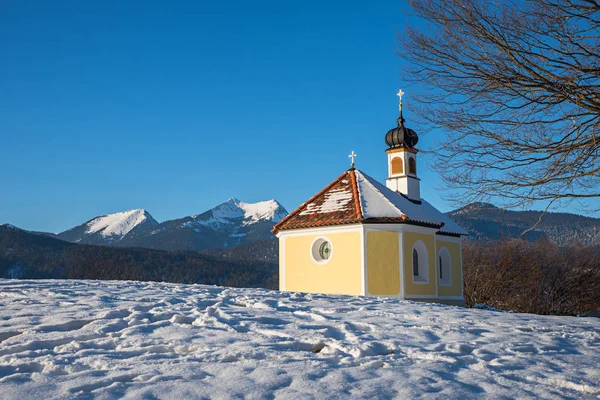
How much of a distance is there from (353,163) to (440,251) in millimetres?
4774

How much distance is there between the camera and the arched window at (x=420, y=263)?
19.0 metres

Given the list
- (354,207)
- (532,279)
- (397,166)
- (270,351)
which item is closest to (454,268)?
(397,166)

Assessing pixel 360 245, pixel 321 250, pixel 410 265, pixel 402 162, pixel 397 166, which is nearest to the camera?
pixel 360 245

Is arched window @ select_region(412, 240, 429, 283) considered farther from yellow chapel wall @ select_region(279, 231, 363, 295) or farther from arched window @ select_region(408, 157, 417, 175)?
arched window @ select_region(408, 157, 417, 175)

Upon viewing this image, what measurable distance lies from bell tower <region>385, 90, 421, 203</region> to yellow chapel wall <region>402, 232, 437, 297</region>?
14.2ft

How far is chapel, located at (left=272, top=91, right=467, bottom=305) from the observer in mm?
17672

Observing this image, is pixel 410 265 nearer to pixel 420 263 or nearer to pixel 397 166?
pixel 420 263

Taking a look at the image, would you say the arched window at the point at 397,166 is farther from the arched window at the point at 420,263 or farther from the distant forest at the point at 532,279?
the distant forest at the point at 532,279

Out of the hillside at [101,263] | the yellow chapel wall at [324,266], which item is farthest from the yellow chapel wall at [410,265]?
the hillside at [101,263]

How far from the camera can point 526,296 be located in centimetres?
4178

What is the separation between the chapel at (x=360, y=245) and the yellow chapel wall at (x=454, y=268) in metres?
0.10

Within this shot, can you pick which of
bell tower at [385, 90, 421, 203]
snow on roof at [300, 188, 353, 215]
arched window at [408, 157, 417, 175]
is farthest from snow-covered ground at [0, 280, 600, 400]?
arched window at [408, 157, 417, 175]

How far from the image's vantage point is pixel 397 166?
23750 mm

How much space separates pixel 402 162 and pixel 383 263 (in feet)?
23.1
